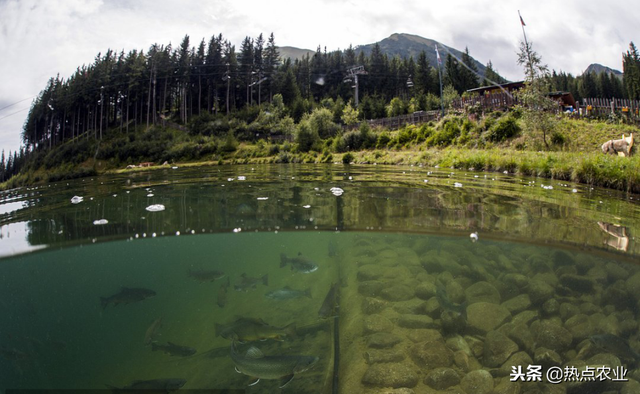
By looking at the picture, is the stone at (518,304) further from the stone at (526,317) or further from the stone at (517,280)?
the stone at (517,280)

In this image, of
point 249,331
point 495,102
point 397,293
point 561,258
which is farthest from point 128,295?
point 495,102

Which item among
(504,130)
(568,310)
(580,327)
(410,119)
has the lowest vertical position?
(580,327)

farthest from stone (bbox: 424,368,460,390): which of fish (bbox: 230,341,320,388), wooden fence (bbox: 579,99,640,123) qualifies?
wooden fence (bbox: 579,99,640,123)

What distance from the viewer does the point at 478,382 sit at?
3203 millimetres

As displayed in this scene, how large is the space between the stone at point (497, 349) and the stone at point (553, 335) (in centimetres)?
40

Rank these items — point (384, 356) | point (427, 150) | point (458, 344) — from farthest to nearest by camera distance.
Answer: point (427, 150) → point (458, 344) → point (384, 356)

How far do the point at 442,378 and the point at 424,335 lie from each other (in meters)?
0.76

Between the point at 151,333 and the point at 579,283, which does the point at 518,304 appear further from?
the point at 151,333

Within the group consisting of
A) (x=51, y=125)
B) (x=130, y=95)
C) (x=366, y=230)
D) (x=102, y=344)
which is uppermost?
(x=130, y=95)

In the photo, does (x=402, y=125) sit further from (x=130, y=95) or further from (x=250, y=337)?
(x=130, y=95)

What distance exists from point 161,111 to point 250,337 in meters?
87.6

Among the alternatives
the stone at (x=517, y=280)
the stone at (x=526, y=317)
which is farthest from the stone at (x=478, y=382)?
the stone at (x=517, y=280)

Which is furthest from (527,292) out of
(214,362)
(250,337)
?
(214,362)

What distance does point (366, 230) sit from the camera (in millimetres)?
6867
